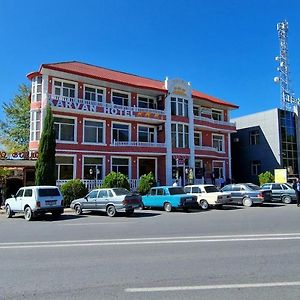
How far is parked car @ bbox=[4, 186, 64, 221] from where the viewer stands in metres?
19.1

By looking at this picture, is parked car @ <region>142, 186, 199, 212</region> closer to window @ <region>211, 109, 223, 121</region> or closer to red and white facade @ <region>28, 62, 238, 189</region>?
red and white facade @ <region>28, 62, 238, 189</region>

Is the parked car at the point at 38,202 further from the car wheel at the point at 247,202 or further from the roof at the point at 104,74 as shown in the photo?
the roof at the point at 104,74

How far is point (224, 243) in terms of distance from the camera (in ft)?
33.1

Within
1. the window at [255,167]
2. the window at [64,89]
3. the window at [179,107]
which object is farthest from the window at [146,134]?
the window at [255,167]

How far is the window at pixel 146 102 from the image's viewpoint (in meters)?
37.8

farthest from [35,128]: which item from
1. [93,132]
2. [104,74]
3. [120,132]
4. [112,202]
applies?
[112,202]

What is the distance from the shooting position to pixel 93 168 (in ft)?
109

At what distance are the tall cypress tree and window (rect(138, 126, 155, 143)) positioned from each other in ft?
36.1

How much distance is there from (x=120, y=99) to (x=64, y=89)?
607 cm

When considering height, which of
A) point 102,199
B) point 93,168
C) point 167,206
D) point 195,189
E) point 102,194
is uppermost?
point 93,168

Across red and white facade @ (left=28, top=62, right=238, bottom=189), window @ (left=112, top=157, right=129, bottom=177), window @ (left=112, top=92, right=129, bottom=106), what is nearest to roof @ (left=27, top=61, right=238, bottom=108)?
red and white facade @ (left=28, top=62, right=238, bottom=189)

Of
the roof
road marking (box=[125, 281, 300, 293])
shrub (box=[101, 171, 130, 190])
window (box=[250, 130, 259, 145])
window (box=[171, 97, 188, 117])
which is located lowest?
road marking (box=[125, 281, 300, 293])

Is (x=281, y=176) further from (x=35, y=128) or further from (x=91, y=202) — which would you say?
(x=35, y=128)

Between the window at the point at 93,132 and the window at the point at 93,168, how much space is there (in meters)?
1.70
